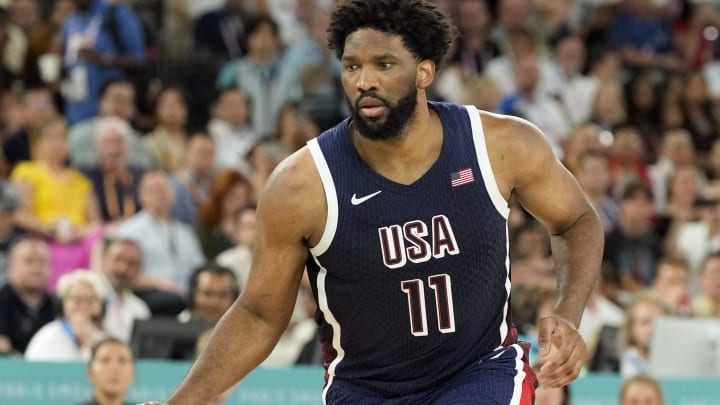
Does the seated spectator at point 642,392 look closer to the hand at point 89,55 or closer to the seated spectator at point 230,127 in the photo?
the seated spectator at point 230,127

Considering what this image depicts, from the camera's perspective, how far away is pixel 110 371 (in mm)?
8289

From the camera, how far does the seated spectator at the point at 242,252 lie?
11.2m

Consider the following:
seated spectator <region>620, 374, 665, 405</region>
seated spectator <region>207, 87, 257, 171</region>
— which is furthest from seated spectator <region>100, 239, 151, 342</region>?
seated spectator <region>620, 374, 665, 405</region>

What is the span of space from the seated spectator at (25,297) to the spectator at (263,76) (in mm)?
3899

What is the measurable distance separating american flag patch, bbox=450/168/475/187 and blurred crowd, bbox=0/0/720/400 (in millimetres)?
4902

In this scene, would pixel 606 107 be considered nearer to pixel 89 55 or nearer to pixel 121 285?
pixel 89 55

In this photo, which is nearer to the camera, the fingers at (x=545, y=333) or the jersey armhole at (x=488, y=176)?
the fingers at (x=545, y=333)

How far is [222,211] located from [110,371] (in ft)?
13.5

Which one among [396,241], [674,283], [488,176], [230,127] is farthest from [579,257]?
[230,127]

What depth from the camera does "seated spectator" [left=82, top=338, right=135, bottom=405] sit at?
27.2ft

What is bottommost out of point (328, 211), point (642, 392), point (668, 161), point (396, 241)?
point (642, 392)

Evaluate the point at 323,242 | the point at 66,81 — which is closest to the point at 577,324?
the point at 323,242

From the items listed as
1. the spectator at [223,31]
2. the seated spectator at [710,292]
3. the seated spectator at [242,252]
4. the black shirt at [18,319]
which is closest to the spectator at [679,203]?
the seated spectator at [710,292]

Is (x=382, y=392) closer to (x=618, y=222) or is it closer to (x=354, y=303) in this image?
(x=354, y=303)
